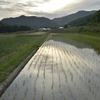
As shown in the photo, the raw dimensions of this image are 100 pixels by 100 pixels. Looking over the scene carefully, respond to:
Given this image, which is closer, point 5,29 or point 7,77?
point 7,77

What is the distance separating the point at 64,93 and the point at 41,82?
4.52ft

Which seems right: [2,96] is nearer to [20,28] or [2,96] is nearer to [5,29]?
[5,29]

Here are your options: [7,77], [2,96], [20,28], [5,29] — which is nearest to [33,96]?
[2,96]

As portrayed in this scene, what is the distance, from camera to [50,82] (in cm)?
564

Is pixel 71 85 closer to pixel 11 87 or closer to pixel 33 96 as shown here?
pixel 33 96

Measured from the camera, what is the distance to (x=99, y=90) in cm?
480

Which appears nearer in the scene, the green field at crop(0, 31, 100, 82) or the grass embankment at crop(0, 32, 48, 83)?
the grass embankment at crop(0, 32, 48, 83)

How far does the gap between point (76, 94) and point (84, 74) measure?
2307mm

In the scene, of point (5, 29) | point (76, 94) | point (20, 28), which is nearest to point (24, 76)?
point (76, 94)

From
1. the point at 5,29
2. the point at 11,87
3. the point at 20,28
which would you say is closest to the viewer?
the point at 11,87

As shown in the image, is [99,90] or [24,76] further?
[24,76]

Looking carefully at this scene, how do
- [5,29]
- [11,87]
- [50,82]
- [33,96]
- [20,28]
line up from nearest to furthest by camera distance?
[33,96] → [11,87] → [50,82] → [5,29] → [20,28]

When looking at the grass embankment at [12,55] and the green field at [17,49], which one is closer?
the grass embankment at [12,55]

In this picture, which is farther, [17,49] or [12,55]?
[17,49]
